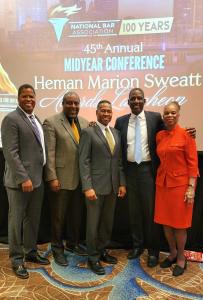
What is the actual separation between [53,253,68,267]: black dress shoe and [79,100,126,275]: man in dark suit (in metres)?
0.23

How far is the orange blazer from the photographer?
262cm

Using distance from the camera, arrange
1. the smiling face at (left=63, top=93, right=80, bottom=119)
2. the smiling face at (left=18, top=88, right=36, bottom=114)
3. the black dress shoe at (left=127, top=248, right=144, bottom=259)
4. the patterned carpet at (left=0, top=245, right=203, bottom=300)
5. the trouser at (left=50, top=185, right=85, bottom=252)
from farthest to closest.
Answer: the black dress shoe at (left=127, top=248, right=144, bottom=259) < the trouser at (left=50, top=185, right=85, bottom=252) < the smiling face at (left=63, top=93, right=80, bottom=119) < the smiling face at (left=18, top=88, right=36, bottom=114) < the patterned carpet at (left=0, top=245, right=203, bottom=300)

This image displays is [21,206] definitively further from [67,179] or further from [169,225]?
[169,225]

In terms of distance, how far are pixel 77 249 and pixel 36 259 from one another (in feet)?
1.37

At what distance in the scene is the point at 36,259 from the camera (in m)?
2.96

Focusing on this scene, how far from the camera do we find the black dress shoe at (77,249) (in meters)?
3.16

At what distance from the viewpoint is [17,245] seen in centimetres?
276

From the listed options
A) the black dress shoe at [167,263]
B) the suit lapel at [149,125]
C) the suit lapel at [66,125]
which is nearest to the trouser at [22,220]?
the suit lapel at [66,125]

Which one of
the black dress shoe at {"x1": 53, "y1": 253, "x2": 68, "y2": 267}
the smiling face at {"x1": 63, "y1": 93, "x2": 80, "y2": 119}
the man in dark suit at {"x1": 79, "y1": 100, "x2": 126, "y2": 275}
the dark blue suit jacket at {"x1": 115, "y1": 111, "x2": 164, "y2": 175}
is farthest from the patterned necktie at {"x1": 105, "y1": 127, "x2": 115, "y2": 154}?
the black dress shoe at {"x1": 53, "y1": 253, "x2": 68, "y2": 267}

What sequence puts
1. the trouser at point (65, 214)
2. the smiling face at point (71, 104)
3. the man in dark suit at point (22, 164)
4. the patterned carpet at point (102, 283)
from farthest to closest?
the trouser at point (65, 214), the smiling face at point (71, 104), the man in dark suit at point (22, 164), the patterned carpet at point (102, 283)

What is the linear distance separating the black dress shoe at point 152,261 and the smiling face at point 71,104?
56.1 inches

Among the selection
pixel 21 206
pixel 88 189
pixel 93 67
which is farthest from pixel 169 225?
pixel 93 67

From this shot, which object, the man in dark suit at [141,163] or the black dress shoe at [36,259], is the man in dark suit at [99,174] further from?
the black dress shoe at [36,259]

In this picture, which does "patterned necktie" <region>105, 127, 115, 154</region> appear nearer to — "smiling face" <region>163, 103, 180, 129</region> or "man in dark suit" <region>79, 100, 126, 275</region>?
"man in dark suit" <region>79, 100, 126, 275</region>
